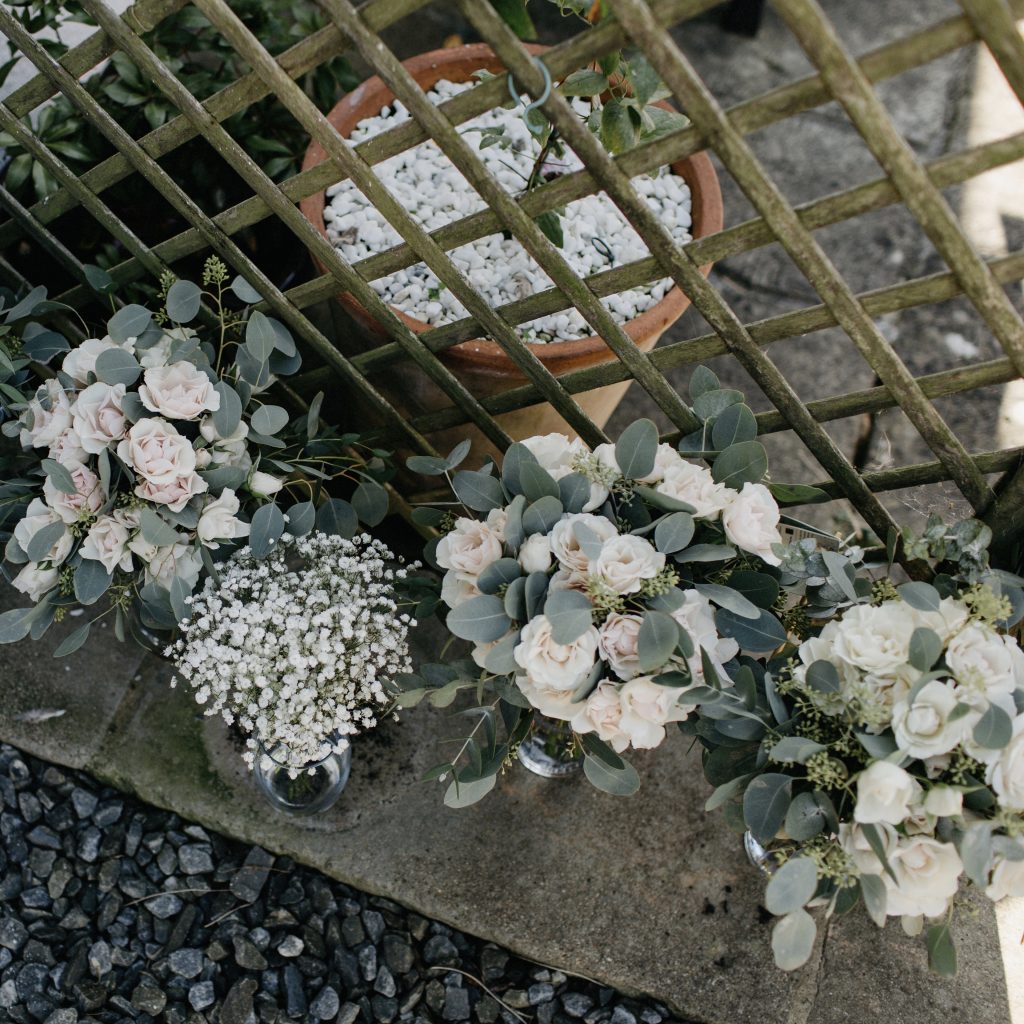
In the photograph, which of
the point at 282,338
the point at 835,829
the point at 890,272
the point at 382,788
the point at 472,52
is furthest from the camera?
the point at 890,272

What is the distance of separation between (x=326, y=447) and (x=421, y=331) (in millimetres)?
256

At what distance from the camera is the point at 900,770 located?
3.60ft

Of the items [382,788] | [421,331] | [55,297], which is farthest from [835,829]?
[55,297]

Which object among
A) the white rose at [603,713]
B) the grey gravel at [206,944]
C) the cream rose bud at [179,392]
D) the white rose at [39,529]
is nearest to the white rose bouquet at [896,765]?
the white rose at [603,713]

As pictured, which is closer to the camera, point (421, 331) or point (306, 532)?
point (306, 532)

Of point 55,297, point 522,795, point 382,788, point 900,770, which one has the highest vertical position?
point 55,297

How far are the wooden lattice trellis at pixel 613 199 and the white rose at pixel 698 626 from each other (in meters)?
0.39

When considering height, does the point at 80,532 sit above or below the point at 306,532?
above

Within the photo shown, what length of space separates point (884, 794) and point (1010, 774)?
152 mm

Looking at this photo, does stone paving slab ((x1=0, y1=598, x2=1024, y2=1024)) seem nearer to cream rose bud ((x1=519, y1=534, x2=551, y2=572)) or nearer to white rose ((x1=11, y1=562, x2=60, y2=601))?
white rose ((x1=11, y1=562, x2=60, y2=601))

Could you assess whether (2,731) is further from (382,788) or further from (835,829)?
(835,829)

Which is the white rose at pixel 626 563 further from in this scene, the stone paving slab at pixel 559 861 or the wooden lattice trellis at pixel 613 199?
the stone paving slab at pixel 559 861

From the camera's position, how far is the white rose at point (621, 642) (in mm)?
1193

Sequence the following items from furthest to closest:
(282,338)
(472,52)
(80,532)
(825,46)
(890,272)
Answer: (890,272), (472,52), (282,338), (80,532), (825,46)
